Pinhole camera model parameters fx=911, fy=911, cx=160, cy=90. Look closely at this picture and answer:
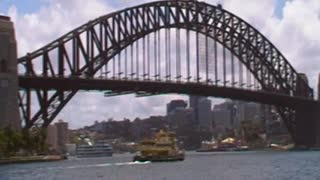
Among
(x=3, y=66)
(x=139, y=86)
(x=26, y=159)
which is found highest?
(x=3, y=66)

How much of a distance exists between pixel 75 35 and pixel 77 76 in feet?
32.6

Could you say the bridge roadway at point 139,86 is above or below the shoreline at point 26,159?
above

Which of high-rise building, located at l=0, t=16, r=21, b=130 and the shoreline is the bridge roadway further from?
the shoreline

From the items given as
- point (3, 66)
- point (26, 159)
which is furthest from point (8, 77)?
point (26, 159)

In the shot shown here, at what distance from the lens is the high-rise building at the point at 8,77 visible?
13662cm

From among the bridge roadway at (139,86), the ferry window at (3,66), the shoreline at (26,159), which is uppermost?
the ferry window at (3,66)

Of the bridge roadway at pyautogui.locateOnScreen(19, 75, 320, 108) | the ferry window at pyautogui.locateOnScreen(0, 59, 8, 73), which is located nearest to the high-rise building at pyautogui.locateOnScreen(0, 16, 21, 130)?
the ferry window at pyautogui.locateOnScreen(0, 59, 8, 73)

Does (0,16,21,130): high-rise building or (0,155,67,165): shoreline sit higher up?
(0,16,21,130): high-rise building

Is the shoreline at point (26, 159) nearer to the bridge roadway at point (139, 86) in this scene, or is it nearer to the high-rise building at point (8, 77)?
the high-rise building at point (8, 77)

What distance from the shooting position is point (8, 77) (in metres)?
137

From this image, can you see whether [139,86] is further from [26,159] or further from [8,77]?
[8,77]

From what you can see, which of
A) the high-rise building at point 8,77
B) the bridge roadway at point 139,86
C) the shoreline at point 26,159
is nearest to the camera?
the high-rise building at point 8,77

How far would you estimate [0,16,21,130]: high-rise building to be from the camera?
13662 centimetres

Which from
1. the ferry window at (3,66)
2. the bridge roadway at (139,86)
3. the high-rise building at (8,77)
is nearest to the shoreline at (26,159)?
the high-rise building at (8,77)
